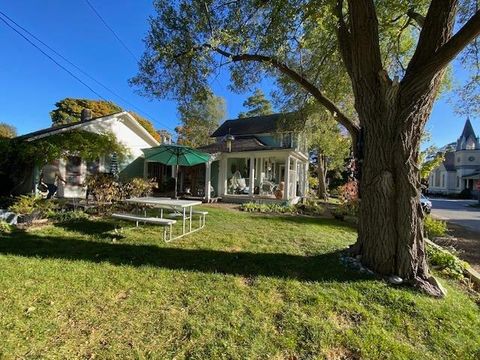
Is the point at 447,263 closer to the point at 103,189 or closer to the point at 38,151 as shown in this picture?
the point at 103,189

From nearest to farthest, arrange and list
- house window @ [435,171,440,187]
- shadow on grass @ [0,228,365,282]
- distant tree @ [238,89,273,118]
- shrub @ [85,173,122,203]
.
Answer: shadow on grass @ [0,228,365,282] < shrub @ [85,173,122,203] < distant tree @ [238,89,273,118] < house window @ [435,171,440,187]

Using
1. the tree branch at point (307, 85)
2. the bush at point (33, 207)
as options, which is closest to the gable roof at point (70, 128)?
the bush at point (33, 207)

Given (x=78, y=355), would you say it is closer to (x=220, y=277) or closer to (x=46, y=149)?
(x=220, y=277)

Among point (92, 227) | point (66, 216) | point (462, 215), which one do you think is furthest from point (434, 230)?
point (462, 215)

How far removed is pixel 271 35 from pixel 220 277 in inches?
230

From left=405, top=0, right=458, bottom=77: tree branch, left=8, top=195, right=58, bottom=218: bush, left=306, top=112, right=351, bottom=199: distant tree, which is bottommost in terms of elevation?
left=8, top=195, right=58, bottom=218: bush

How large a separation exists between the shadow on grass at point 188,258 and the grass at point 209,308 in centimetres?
2

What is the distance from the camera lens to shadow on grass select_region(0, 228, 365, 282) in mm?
4887

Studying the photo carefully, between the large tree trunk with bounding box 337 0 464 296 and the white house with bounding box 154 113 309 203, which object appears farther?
the white house with bounding box 154 113 309 203

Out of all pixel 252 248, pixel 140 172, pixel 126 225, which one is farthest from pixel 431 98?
pixel 140 172

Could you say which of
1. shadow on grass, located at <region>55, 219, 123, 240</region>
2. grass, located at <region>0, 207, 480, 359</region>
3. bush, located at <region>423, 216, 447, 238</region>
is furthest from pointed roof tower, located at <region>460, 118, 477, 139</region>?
Answer: shadow on grass, located at <region>55, 219, 123, 240</region>

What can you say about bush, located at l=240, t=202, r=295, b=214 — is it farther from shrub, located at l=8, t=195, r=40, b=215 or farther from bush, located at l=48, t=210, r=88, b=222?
shrub, located at l=8, t=195, r=40, b=215

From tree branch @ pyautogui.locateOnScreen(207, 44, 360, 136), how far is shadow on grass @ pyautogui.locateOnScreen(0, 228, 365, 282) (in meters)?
2.75

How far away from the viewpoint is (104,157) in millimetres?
15195
